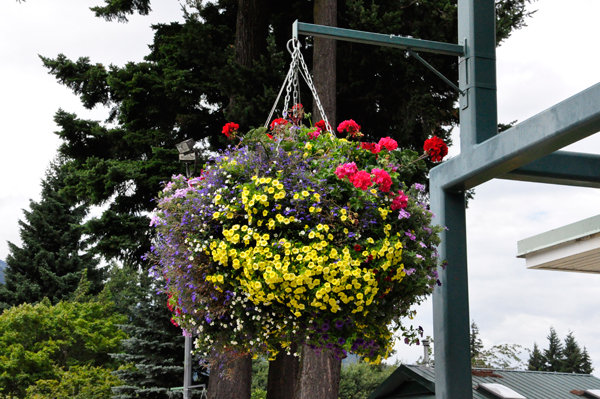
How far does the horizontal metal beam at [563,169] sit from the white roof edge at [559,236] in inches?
74.2

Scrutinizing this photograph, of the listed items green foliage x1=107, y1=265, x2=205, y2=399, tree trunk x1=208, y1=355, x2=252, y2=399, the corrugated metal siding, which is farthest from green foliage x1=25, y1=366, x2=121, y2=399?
the corrugated metal siding

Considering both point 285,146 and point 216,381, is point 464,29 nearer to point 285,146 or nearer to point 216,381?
point 285,146

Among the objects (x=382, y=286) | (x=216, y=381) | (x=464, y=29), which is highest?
(x=464, y=29)

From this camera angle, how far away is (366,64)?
9.48 m

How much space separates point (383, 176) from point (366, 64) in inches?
264

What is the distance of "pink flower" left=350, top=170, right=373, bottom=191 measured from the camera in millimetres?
3061

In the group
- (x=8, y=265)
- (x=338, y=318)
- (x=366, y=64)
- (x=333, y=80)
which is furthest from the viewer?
(x=8, y=265)

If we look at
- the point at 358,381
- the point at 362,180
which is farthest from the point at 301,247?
the point at 358,381

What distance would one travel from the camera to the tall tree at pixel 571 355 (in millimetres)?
30500

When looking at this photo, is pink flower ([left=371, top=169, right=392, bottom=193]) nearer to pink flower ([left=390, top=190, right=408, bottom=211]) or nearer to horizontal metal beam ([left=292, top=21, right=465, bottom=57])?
pink flower ([left=390, top=190, right=408, bottom=211])

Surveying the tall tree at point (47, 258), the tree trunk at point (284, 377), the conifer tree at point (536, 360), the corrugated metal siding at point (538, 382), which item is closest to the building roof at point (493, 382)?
the corrugated metal siding at point (538, 382)

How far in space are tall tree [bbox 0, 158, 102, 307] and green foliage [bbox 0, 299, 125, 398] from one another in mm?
4682

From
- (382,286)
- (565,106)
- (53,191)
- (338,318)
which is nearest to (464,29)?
(565,106)

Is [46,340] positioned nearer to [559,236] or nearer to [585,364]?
[559,236]
